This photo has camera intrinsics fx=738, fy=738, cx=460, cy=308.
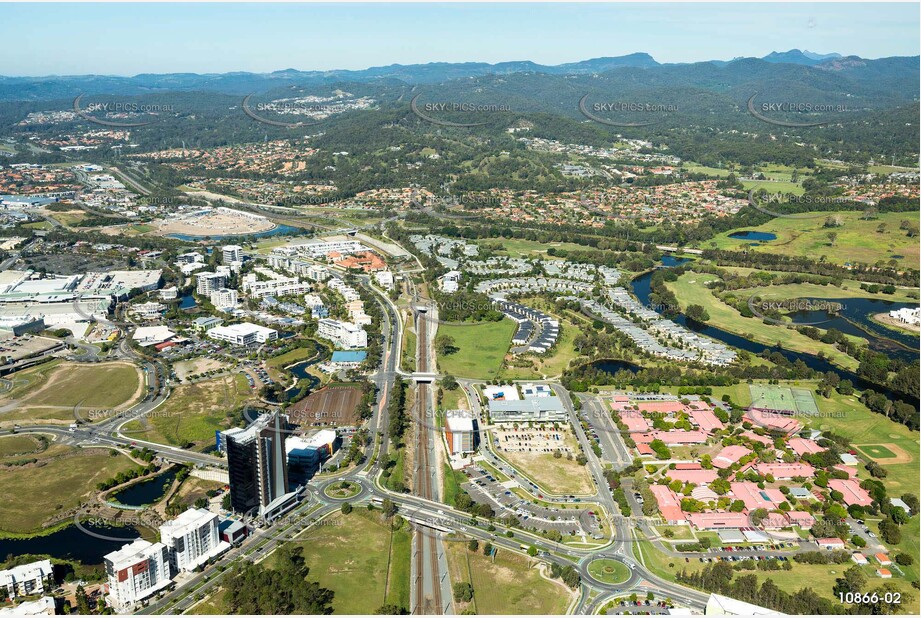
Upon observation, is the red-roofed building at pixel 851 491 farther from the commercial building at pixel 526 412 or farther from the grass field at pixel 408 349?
the grass field at pixel 408 349

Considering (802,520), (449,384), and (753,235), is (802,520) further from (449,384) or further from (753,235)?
(753,235)

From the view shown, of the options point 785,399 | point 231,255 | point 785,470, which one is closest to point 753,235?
point 785,399

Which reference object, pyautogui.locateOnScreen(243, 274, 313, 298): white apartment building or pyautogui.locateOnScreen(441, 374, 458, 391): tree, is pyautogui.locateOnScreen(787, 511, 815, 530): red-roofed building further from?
pyautogui.locateOnScreen(243, 274, 313, 298): white apartment building

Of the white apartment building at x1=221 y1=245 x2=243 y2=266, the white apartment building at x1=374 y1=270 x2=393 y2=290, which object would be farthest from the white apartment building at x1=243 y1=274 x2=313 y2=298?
the white apartment building at x1=221 y1=245 x2=243 y2=266

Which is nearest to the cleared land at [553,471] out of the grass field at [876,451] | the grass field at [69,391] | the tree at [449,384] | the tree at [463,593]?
the tree at [463,593]

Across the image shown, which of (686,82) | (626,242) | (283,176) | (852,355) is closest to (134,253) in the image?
(283,176)

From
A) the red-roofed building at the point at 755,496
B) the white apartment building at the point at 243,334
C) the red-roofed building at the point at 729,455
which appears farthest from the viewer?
the white apartment building at the point at 243,334

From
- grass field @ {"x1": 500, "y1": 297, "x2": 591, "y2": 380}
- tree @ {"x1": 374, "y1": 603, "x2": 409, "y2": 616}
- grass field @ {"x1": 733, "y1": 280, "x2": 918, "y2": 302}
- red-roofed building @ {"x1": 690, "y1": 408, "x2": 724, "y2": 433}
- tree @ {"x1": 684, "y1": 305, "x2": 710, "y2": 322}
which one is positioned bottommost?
tree @ {"x1": 374, "y1": 603, "x2": 409, "y2": 616}
